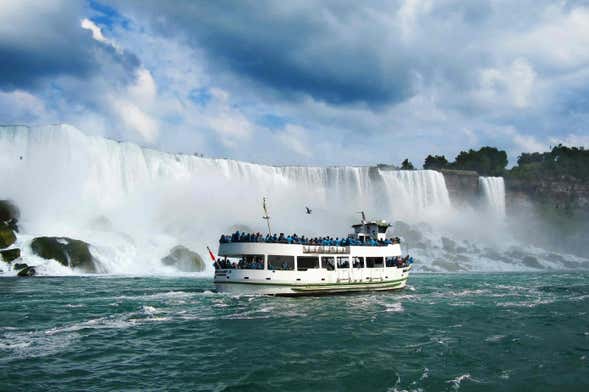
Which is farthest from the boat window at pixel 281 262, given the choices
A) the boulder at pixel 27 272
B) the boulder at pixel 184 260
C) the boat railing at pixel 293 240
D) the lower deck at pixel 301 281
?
the boulder at pixel 184 260

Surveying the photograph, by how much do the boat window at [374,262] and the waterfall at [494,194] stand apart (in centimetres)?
6130

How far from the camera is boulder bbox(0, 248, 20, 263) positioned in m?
39.0

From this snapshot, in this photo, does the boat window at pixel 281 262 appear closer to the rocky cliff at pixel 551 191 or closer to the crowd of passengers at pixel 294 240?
the crowd of passengers at pixel 294 240

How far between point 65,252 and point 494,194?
70.3 meters

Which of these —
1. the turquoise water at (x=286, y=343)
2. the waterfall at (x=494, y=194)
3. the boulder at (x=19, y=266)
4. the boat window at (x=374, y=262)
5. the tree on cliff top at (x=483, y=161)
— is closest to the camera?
the turquoise water at (x=286, y=343)

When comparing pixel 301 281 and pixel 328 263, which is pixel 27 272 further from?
pixel 328 263

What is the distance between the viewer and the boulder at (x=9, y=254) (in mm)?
38969

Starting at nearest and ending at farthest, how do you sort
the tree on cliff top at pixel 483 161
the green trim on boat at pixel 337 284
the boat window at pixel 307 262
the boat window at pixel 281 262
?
1. the green trim on boat at pixel 337 284
2. the boat window at pixel 281 262
3. the boat window at pixel 307 262
4. the tree on cliff top at pixel 483 161

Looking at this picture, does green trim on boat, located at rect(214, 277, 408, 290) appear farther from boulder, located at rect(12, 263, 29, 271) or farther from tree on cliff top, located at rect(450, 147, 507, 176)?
tree on cliff top, located at rect(450, 147, 507, 176)

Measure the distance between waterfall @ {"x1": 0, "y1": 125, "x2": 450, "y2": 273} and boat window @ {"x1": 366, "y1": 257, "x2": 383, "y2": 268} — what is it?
23949 mm

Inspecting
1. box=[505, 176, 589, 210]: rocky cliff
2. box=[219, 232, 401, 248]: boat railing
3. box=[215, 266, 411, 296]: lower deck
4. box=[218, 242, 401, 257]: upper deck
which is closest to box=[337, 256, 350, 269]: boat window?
box=[215, 266, 411, 296]: lower deck

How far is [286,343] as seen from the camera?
595 inches

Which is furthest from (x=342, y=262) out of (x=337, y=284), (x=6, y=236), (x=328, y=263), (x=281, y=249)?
(x=6, y=236)

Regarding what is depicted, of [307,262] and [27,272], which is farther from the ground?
[307,262]
